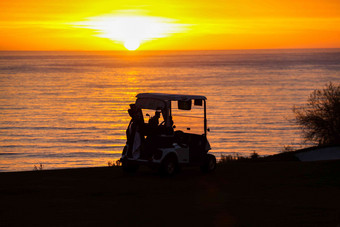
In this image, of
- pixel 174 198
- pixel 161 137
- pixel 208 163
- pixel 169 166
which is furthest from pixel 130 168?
pixel 174 198

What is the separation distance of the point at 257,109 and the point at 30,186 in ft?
212

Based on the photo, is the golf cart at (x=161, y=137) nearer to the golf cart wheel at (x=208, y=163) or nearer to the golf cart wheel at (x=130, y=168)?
the golf cart wheel at (x=130, y=168)

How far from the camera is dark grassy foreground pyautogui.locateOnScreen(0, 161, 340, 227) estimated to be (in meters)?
10.4

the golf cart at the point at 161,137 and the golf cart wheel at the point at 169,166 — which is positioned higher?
the golf cart at the point at 161,137

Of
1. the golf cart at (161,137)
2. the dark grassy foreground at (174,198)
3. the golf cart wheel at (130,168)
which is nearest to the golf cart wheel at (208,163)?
the dark grassy foreground at (174,198)

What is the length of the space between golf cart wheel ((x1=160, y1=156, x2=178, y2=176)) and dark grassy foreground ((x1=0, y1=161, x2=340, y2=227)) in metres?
0.20

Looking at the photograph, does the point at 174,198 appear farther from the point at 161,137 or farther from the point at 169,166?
the point at 161,137

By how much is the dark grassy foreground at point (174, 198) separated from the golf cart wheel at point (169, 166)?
0.20 m

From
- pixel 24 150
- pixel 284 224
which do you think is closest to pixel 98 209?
pixel 284 224

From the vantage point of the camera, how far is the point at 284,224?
10.1 metres

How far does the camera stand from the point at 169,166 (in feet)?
50.9

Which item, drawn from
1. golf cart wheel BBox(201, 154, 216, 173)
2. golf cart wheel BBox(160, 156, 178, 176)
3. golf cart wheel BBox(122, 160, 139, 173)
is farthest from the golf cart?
golf cart wheel BBox(201, 154, 216, 173)

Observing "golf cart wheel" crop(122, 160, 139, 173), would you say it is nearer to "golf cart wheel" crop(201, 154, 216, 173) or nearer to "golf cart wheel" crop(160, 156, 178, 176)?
"golf cart wheel" crop(160, 156, 178, 176)

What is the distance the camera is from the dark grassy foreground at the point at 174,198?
10445 millimetres
